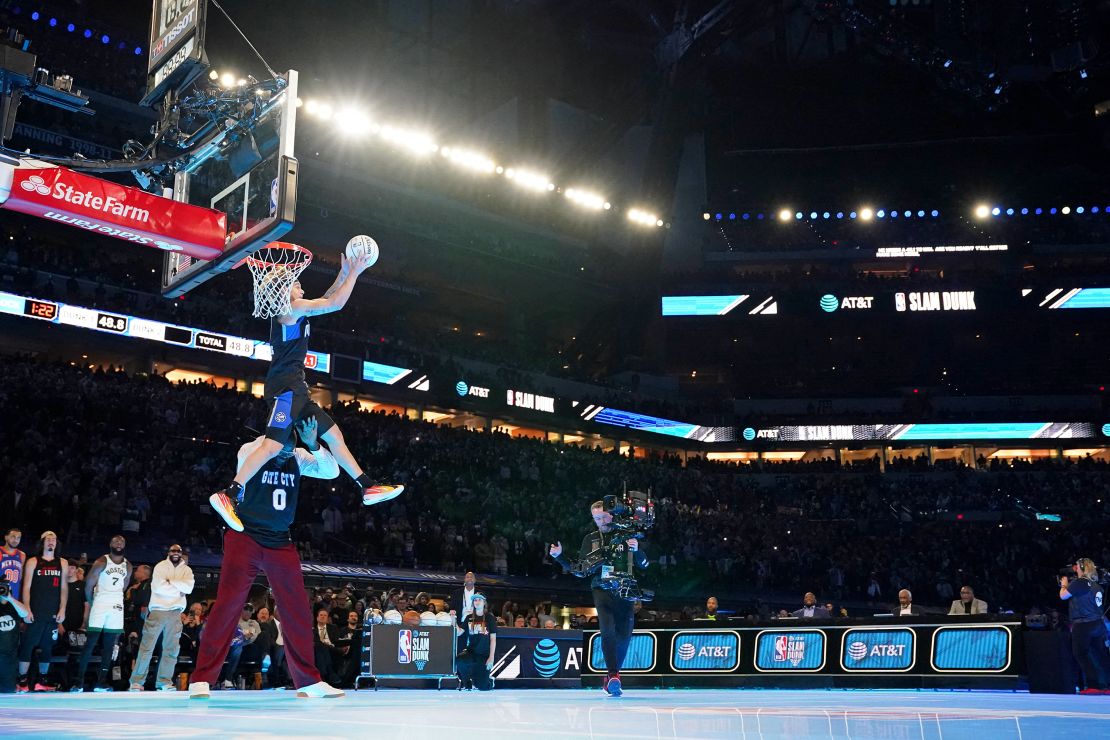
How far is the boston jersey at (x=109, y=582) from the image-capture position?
11461 millimetres

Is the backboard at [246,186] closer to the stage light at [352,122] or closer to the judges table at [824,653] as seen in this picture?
the judges table at [824,653]

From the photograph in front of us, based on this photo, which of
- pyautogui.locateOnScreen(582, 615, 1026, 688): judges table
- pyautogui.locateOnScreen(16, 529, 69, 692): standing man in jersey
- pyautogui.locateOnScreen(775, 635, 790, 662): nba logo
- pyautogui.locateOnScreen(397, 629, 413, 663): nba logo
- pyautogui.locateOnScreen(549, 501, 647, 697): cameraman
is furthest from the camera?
pyautogui.locateOnScreen(397, 629, 413, 663): nba logo

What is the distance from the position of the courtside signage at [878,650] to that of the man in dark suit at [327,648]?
7690 mm

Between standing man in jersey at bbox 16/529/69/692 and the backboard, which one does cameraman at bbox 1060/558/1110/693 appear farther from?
standing man in jersey at bbox 16/529/69/692

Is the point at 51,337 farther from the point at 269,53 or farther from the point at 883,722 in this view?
the point at 883,722

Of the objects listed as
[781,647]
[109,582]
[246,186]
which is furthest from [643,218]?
[246,186]

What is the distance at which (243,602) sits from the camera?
627 cm

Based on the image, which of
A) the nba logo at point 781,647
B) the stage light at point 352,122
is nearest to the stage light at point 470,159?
the stage light at point 352,122

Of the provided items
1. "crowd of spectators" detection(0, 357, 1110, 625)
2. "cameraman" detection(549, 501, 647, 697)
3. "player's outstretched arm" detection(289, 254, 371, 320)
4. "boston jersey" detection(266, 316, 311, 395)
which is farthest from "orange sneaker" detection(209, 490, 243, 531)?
"crowd of spectators" detection(0, 357, 1110, 625)

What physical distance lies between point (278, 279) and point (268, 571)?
7.47 ft

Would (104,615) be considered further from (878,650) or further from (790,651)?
(878,650)

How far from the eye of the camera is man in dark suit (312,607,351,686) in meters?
14.4

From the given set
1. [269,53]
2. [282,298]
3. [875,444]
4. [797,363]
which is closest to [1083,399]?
[875,444]

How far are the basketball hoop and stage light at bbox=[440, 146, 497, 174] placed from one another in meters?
31.1
